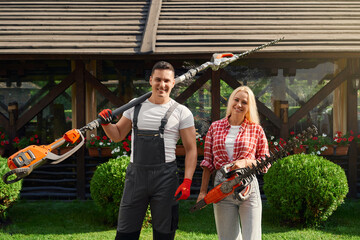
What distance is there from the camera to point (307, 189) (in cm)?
512

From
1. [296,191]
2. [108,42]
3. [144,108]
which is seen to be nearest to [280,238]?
[296,191]

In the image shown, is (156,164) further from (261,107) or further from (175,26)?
(175,26)

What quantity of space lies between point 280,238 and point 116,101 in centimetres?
375

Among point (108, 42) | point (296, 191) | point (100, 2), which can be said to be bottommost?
point (296, 191)

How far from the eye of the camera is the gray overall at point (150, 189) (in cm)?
287

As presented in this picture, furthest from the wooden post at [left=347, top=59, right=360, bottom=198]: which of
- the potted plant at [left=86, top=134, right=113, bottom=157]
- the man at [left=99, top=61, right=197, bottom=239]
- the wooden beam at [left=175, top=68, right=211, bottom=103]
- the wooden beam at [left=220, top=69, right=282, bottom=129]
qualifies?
the man at [left=99, top=61, right=197, bottom=239]

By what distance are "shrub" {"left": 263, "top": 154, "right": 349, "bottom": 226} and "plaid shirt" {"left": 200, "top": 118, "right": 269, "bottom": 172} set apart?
2482 mm

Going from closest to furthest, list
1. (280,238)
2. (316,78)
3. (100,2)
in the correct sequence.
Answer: (280,238) < (316,78) < (100,2)

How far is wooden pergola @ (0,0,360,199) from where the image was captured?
6410 millimetres

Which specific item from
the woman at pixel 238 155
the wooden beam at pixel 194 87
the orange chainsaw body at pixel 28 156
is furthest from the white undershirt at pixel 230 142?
the wooden beam at pixel 194 87

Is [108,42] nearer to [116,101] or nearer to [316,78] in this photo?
[116,101]

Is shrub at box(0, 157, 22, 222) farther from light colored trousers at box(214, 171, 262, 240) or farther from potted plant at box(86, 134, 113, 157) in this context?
light colored trousers at box(214, 171, 262, 240)

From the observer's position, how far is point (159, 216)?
2.88 metres

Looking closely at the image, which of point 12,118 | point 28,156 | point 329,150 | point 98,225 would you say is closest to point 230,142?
point 28,156
